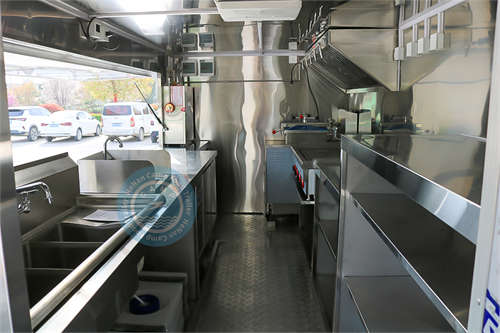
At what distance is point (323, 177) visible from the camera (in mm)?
2461

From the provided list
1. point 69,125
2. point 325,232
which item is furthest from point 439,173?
point 69,125

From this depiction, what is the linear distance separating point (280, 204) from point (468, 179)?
13.6ft

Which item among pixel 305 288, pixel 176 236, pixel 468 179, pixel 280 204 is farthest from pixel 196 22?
pixel 468 179

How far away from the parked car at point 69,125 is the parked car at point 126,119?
1.05 ft

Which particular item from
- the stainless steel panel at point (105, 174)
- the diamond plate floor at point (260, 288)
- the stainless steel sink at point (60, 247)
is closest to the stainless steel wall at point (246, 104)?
the diamond plate floor at point (260, 288)

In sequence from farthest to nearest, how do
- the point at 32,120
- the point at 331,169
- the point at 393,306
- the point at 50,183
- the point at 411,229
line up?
the point at 32,120
the point at 331,169
the point at 50,183
the point at 393,306
the point at 411,229

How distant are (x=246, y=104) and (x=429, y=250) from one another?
13.8 feet

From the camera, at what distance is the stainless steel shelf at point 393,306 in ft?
4.74

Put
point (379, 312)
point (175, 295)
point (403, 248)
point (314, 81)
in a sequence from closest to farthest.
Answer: point (403, 248) → point (379, 312) → point (175, 295) → point (314, 81)

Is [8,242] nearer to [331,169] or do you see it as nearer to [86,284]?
[86,284]

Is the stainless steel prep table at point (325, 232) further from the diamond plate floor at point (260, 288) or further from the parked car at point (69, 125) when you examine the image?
the parked car at point (69, 125)

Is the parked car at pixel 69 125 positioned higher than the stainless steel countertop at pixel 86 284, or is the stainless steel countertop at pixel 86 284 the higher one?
the parked car at pixel 69 125

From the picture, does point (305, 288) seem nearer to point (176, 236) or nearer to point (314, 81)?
point (176, 236)

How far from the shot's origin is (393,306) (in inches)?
62.5
